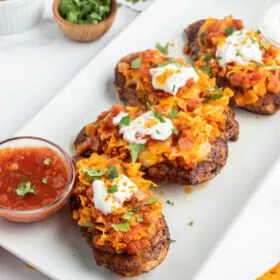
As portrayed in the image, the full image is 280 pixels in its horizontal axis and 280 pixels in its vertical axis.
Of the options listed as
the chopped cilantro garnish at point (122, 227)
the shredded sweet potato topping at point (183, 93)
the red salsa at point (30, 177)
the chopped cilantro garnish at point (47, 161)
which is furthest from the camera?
the shredded sweet potato topping at point (183, 93)

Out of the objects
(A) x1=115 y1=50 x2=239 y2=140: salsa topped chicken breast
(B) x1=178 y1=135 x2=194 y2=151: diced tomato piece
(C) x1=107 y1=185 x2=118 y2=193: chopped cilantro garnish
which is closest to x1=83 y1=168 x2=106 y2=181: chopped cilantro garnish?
(C) x1=107 y1=185 x2=118 y2=193: chopped cilantro garnish

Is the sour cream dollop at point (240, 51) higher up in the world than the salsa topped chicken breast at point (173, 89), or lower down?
higher up

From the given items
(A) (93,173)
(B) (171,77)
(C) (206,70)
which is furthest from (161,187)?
(C) (206,70)

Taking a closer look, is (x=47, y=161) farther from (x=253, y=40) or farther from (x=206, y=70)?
(x=253, y=40)

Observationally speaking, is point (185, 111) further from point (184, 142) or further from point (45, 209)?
point (45, 209)

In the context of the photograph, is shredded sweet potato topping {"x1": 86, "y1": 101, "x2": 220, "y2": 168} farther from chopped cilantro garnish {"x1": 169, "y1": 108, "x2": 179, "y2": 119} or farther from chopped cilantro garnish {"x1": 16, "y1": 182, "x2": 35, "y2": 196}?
chopped cilantro garnish {"x1": 16, "y1": 182, "x2": 35, "y2": 196}

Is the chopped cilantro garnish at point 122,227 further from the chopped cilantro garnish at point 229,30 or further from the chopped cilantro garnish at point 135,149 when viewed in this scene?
the chopped cilantro garnish at point 229,30

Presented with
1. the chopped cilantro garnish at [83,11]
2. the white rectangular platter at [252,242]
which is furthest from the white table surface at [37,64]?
the white rectangular platter at [252,242]
